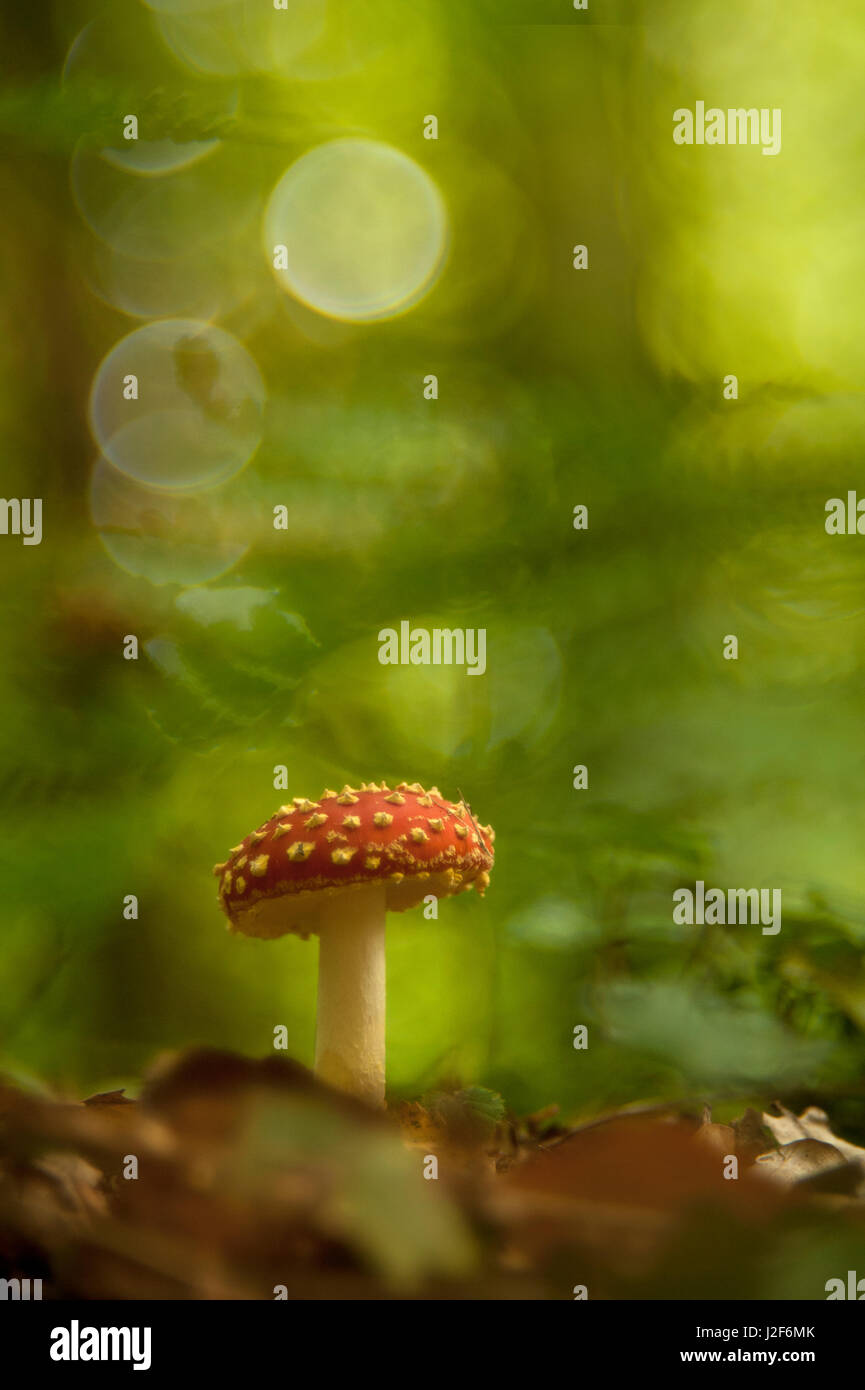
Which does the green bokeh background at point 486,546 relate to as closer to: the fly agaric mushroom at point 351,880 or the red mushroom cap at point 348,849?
the fly agaric mushroom at point 351,880

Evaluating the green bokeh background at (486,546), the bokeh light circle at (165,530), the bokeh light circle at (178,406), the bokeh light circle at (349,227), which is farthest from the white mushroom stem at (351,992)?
the bokeh light circle at (349,227)

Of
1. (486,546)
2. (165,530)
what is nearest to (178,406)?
(165,530)

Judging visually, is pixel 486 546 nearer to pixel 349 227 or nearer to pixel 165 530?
pixel 165 530

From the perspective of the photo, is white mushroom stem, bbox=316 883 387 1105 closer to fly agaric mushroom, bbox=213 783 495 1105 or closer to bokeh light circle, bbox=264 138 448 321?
fly agaric mushroom, bbox=213 783 495 1105

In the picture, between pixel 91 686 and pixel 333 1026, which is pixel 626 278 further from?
pixel 333 1026

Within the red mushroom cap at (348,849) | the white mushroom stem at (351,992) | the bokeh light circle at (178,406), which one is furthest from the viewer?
the bokeh light circle at (178,406)

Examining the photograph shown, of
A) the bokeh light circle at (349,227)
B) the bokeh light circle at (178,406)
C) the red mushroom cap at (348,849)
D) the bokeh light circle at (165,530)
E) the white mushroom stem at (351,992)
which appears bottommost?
the white mushroom stem at (351,992)

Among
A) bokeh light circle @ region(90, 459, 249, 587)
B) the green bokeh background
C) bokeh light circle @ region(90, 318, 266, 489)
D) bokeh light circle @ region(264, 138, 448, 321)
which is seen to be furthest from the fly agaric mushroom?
bokeh light circle @ region(264, 138, 448, 321)
